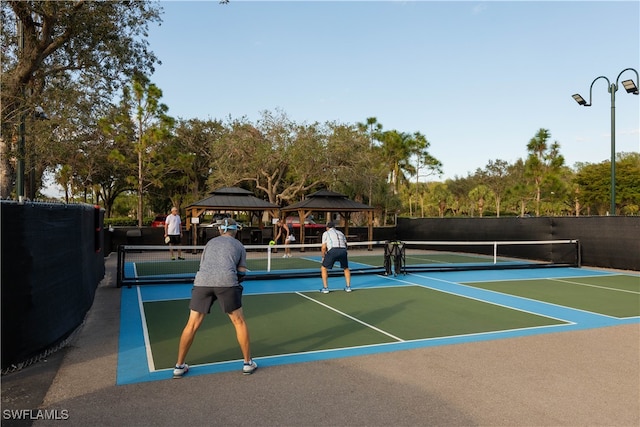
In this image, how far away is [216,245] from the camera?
5094mm

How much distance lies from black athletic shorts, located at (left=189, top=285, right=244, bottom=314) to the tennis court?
2.60 ft

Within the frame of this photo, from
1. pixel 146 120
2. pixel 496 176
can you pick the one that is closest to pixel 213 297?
pixel 146 120

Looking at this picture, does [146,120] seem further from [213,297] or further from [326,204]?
[213,297]

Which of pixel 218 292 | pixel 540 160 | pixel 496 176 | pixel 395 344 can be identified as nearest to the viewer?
pixel 218 292

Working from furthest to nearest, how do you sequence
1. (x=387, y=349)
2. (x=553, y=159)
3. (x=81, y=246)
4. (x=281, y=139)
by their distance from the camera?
(x=553, y=159), (x=281, y=139), (x=81, y=246), (x=387, y=349)

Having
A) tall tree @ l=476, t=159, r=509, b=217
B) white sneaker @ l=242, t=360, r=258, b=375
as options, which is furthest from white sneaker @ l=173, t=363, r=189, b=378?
tall tree @ l=476, t=159, r=509, b=217

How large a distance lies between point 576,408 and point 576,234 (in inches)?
589

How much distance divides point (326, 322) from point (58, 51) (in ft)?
45.1

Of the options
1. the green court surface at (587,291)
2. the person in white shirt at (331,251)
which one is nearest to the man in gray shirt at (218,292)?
the person in white shirt at (331,251)

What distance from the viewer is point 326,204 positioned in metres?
23.6

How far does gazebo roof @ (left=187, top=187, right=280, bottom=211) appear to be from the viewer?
22438 millimetres

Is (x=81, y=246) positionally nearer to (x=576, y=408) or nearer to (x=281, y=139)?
(x=576, y=408)

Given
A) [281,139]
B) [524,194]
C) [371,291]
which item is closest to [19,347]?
[371,291]

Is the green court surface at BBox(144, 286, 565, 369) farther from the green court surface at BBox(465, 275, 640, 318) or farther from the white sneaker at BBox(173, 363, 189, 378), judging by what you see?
the green court surface at BBox(465, 275, 640, 318)
